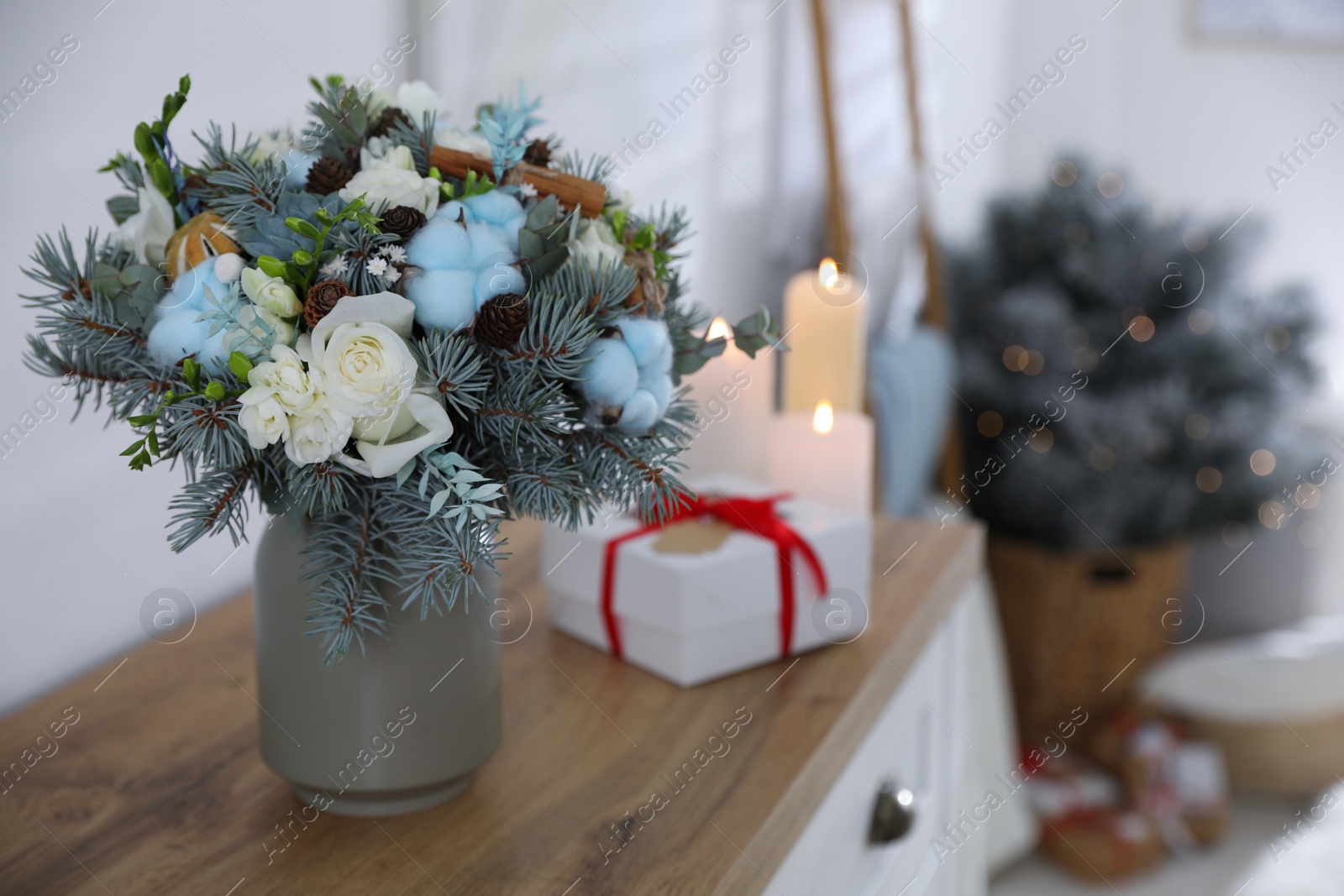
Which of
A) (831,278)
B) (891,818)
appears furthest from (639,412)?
(831,278)

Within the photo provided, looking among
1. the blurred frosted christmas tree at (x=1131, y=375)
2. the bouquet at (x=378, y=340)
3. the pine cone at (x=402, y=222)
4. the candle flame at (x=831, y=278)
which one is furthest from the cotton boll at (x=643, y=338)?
the blurred frosted christmas tree at (x=1131, y=375)

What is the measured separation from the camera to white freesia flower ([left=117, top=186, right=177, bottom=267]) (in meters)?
0.54

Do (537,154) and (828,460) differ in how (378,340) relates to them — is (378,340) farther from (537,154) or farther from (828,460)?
(828,460)

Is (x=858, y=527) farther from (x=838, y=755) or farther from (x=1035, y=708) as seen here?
(x=1035, y=708)

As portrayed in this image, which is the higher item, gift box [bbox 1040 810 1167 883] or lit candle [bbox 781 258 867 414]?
lit candle [bbox 781 258 867 414]

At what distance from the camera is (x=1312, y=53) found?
2.40m

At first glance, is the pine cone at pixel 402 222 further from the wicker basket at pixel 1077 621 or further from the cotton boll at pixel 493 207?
the wicker basket at pixel 1077 621

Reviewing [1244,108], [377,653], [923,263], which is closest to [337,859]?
[377,653]

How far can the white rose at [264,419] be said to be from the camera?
46 cm

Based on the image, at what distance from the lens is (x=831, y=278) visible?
107 cm

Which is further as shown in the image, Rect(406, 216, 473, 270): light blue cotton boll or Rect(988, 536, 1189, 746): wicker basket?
Rect(988, 536, 1189, 746): wicker basket

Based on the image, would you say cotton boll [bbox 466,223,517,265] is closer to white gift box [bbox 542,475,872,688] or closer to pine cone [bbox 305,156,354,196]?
pine cone [bbox 305,156,354,196]

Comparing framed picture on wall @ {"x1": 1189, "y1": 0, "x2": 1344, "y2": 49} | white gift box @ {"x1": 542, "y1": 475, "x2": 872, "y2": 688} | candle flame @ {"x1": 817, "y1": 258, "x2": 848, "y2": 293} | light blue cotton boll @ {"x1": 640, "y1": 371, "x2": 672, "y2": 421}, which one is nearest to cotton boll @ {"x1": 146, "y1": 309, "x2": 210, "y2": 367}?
light blue cotton boll @ {"x1": 640, "y1": 371, "x2": 672, "y2": 421}

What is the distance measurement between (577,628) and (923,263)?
4.35 ft
